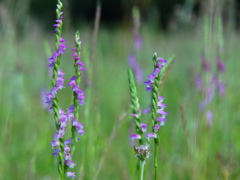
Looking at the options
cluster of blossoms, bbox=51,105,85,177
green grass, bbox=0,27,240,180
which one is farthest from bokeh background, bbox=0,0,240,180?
cluster of blossoms, bbox=51,105,85,177

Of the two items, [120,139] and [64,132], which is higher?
[120,139]

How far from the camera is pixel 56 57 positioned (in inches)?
36.1

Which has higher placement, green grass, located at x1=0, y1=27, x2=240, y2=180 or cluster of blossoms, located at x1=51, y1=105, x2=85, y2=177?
green grass, located at x1=0, y1=27, x2=240, y2=180

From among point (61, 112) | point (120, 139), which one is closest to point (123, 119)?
point (61, 112)

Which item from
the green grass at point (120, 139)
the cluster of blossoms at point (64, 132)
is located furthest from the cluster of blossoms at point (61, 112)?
the green grass at point (120, 139)

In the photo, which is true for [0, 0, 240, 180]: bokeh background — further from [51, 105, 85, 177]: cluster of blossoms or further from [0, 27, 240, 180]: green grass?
[51, 105, 85, 177]: cluster of blossoms

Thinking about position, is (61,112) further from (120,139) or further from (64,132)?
(120,139)

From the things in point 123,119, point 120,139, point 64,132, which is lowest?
point 64,132

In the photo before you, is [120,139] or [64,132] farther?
[120,139]

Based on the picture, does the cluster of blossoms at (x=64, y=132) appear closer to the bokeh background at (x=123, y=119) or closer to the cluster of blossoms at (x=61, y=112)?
the cluster of blossoms at (x=61, y=112)

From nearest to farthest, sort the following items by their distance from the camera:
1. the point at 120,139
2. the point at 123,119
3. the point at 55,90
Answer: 1. the point at 55,90
2. the point at 123,119
3. the point at 120,139

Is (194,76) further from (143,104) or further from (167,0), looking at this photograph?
(167,0)

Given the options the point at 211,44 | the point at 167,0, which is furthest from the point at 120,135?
the point at 167,0

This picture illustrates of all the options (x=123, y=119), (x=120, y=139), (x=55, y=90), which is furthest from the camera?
(x=120, y=139)
